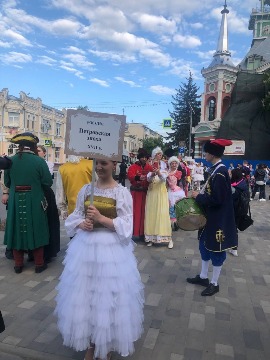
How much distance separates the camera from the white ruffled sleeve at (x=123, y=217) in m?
2.65

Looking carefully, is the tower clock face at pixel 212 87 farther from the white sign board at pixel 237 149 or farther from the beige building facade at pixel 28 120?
the white sign board at pixel 237 149

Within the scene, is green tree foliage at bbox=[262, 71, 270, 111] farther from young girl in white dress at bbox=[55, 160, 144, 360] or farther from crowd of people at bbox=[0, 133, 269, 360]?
young girl in white dress at bbox=[55, 160, 144, 360]

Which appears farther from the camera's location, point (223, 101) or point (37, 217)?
point (223, 101)

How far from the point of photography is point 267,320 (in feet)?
12.1

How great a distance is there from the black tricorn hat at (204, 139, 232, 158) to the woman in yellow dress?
222cm

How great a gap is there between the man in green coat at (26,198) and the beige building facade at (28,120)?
3465 centimetres

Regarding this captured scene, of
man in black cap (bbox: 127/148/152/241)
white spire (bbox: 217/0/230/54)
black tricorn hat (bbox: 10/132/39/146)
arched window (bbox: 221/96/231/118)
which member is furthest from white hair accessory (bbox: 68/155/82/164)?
white spire (bbox: 217/0/230/54)

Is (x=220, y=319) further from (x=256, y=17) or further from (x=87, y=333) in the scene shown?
(x=256, y=17)

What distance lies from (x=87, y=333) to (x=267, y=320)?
2.27 m

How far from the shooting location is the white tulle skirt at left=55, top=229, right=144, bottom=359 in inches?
100

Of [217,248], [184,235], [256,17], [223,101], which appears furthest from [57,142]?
[217,248]

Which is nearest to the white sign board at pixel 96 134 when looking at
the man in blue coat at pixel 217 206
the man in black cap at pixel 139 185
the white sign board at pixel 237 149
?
the man in blue coat at pixel 217 206

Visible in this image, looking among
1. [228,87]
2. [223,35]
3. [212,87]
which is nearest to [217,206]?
[228,87]

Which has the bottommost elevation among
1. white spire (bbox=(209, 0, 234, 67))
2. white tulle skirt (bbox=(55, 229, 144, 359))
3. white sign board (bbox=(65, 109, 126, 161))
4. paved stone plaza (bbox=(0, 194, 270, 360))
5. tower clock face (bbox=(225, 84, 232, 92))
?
paved stone plaza (bbox=(0, 194, 270, 360))
